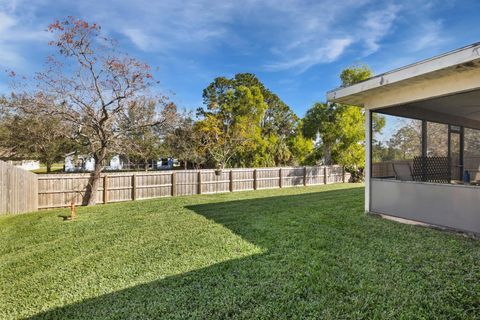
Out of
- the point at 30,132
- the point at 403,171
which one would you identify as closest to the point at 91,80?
the point at 30,132

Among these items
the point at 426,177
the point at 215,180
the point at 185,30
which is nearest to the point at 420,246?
the point at 426,177

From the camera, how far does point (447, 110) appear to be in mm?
6078

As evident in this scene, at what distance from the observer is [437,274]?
2.91 metres

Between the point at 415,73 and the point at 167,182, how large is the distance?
865cm

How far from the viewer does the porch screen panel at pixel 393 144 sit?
612cm

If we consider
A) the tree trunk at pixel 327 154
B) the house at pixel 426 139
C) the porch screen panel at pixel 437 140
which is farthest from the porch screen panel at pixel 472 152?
the tree trunk at pixel 327 154

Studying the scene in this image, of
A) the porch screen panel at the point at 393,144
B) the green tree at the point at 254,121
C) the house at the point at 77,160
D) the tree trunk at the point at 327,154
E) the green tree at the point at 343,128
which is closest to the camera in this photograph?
the porch screen panel at the point at 393,144

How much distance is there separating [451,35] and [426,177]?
4.38 meters

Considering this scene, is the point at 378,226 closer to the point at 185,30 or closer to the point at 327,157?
the point at 185,30

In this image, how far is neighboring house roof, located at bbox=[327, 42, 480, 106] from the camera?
3.75m

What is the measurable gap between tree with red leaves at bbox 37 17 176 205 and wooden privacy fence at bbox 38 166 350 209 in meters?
0.53

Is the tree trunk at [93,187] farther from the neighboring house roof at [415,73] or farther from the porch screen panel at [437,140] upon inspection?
the porch screen panel at [437,140]

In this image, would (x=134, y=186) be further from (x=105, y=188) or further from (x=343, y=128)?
(x=343, y=128)

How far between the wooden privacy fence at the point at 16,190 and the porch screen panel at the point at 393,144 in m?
9.46
